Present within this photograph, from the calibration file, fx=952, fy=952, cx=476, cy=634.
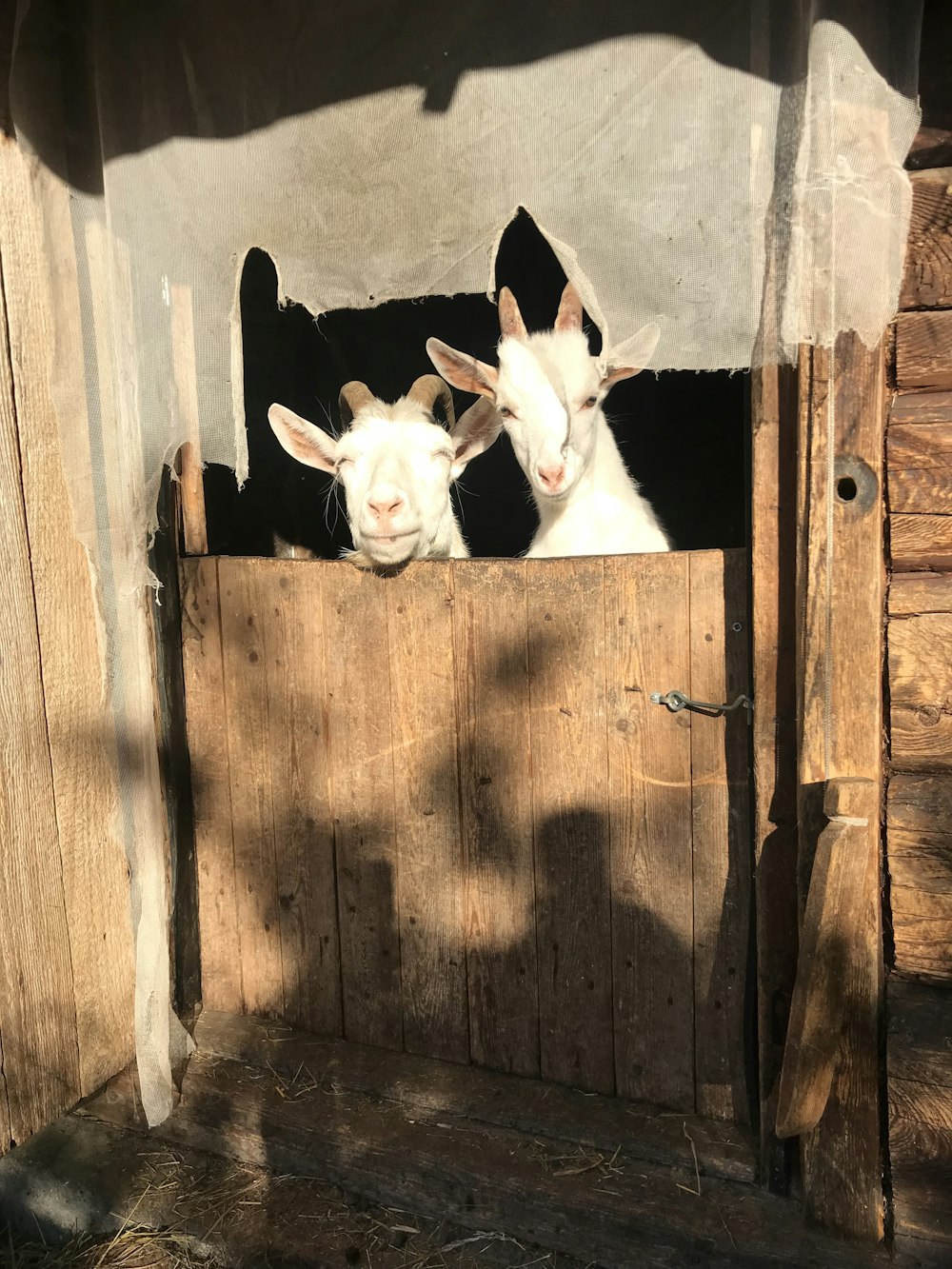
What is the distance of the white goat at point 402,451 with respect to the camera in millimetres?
3092

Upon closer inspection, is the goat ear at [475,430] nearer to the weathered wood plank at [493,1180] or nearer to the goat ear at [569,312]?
the goat ear at [569,312]

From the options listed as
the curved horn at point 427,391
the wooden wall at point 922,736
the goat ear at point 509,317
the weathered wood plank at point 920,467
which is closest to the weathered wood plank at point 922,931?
the wooden wall at point 922,736

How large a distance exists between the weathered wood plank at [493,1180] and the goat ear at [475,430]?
225cm

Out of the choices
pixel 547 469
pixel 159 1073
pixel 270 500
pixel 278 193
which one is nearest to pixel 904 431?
pixel 547 469

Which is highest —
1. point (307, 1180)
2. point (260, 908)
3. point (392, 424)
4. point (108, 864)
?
point (392, 424)

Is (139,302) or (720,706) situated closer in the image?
(720,706)

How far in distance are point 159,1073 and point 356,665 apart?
4.65 feet

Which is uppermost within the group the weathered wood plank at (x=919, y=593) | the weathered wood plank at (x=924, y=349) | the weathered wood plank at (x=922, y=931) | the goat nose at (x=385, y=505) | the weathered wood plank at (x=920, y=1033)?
the weathered wood plank at (x=924, y=349)

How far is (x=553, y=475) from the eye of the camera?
10.2 feet

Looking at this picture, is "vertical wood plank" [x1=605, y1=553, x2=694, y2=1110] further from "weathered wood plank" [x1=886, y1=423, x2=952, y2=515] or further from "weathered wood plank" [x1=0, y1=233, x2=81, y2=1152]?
"weathered wood plank" [x1=0, y1=233, x2=81, y2=1152]

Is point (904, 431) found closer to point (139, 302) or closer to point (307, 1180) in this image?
point (139, 302)

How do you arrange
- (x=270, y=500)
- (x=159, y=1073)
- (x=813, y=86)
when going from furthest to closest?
(x=270, y=500)
(x=159, y=1073)
(x=813, y=86)

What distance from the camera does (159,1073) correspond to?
2980 mm

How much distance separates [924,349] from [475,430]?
5.88 feet
